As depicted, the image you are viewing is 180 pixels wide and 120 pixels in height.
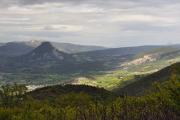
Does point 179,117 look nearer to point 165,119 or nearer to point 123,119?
point 165,119

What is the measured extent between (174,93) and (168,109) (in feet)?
39.8

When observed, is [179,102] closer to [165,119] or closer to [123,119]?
[165,119]

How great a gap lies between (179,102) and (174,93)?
568cm

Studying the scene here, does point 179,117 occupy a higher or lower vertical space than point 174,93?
lower

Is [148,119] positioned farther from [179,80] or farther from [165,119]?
[179,80]

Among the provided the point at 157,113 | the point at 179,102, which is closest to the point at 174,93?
the point at 179,102

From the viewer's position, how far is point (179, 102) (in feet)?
606

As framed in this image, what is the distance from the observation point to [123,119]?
198500 millimetres

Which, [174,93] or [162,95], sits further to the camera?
[162,95]

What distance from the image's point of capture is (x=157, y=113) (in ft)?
645

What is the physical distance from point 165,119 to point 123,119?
2221cm

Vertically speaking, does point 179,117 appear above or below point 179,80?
below

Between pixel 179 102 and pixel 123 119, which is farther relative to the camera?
pixel 123 119

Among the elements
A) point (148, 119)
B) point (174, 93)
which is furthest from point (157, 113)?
point (174, 93)
